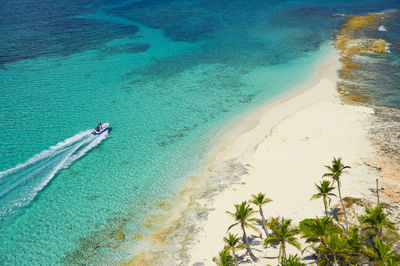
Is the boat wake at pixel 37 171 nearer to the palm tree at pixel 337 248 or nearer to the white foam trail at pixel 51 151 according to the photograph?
the white foam trail at pixel 51 151

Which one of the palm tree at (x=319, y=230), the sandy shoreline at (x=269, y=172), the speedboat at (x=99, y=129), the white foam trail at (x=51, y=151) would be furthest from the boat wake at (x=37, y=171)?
the palm tree at (x=319, y=230)

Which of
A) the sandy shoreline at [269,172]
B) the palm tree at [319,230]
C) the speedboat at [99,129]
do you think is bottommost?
the sandy shoreline at [269,172]

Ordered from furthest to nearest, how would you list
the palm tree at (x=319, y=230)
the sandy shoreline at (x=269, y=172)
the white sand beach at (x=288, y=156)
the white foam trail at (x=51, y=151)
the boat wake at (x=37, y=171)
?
the white foam trail at (x=51, y=151), the boat wake at (x=37, y=171), the white sand beach at (x=288, y=156), the sandy shoreline at (x=269, y=172), the palm tree at (x=319, y=230)

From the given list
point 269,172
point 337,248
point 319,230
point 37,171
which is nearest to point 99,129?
point 37,171

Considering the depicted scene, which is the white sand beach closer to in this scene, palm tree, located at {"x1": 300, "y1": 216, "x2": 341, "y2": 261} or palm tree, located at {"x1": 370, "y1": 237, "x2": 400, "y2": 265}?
→ palm tree, located at {"x1": 300, "y1": 216, "x2": 341, "y2": 261}

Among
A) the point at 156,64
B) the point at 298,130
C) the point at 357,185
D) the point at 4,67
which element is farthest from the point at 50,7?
the point at 357,185

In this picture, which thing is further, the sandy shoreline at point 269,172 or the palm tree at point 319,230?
the sandy shoreline at point 269,172

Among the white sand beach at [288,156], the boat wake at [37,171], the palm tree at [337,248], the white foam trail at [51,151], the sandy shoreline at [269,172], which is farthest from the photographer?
the white foam trail at [51,151]
